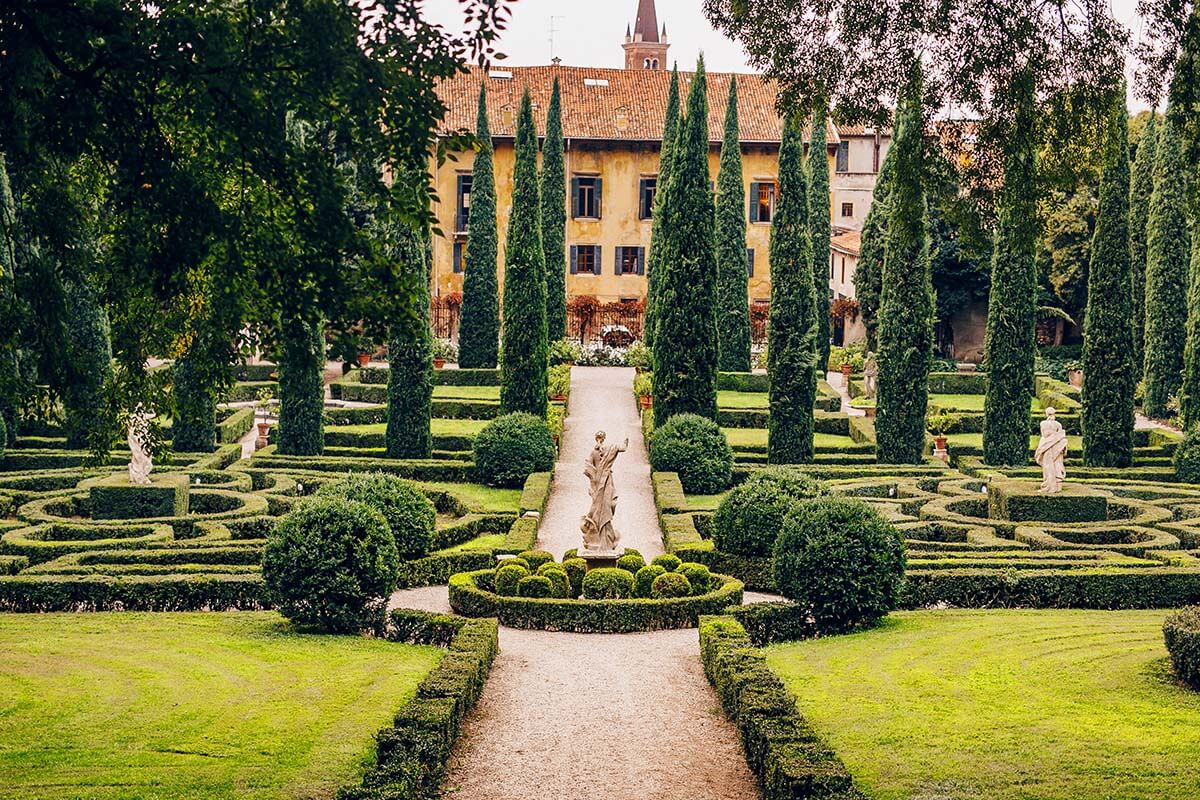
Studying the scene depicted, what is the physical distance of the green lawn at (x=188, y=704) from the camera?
11992mm

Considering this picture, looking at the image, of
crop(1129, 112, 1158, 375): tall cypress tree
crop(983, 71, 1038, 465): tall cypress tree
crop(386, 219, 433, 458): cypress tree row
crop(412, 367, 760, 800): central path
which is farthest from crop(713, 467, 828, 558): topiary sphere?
crop(1129, 112, 1158, 375): tall cypress tree

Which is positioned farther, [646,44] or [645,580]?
[646,44]

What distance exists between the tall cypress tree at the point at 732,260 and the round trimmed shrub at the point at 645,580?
24.8 meters

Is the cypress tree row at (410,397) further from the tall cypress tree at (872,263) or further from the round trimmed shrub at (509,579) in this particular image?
the tall cypress tree at (872,263)

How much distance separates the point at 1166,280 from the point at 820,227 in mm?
12264

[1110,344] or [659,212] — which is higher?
[659,212]

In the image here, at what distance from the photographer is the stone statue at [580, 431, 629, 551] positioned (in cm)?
2147

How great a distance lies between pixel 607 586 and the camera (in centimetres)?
1972

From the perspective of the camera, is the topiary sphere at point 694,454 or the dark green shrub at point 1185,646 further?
the topiary sphere at point 694,454

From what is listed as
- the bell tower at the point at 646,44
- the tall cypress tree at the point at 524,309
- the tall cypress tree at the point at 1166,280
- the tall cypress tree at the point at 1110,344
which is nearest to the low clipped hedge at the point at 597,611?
the tall cypress tree at the point at 524,309

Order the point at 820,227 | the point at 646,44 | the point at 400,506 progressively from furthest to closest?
the point at 646,44, the point at 820,227, the point at 400,506

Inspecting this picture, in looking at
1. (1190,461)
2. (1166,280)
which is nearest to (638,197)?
(1166,280)

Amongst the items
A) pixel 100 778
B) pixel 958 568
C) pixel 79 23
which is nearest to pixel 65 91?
pixel 79 23

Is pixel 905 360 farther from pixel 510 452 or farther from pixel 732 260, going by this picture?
pixel 732 260
